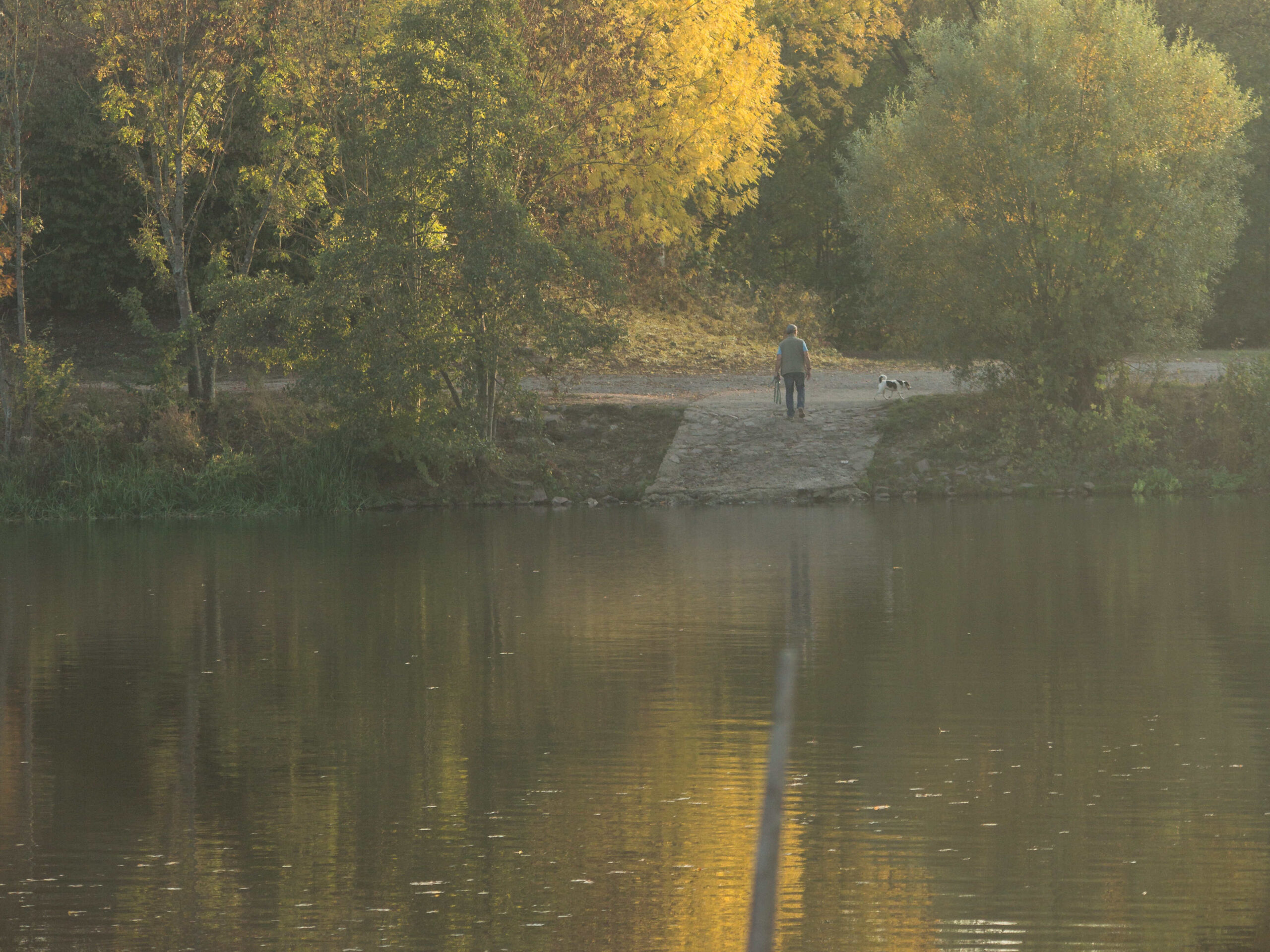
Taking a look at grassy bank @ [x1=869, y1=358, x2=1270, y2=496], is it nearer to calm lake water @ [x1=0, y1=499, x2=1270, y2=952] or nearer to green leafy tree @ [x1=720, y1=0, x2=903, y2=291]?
calm lake water @ [x1=0, y1=499, x2=1270, y2=952]

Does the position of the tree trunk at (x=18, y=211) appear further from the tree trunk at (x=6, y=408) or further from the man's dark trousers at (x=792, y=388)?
the man's dark trousers at (x=792, y=388)

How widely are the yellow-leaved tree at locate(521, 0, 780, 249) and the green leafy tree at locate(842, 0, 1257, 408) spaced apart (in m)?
6.18

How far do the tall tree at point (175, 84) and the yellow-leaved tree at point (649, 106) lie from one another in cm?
533

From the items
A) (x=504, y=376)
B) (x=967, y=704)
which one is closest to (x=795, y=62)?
(x=504, y=376)

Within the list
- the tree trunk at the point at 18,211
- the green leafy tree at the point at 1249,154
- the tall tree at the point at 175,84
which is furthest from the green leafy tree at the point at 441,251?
the green leafy tree at the point at 1249,154

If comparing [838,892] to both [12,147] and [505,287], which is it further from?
[12,147]

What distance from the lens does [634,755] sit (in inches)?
426

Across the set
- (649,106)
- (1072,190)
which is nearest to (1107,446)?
(1072,190)

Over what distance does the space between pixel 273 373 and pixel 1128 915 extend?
3243cm

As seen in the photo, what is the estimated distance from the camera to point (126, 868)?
28.0 feet

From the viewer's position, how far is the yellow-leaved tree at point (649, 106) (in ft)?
102

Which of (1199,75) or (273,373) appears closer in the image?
(1199,75)

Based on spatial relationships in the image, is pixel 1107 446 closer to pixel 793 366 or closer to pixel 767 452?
pixel 793 366

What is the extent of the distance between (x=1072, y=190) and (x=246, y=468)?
15.6m
